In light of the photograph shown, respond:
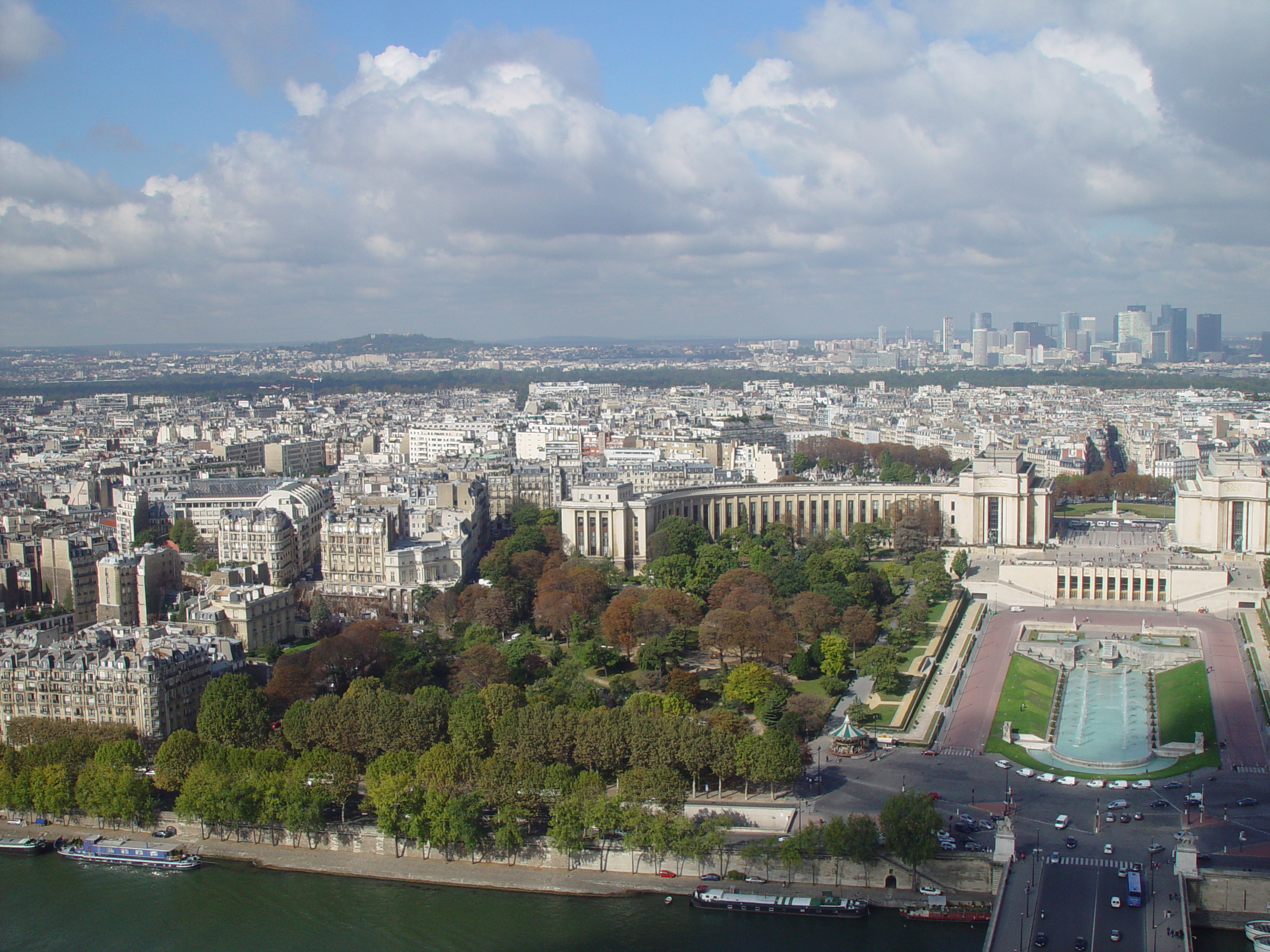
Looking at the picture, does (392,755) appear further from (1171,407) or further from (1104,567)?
(1171,407)

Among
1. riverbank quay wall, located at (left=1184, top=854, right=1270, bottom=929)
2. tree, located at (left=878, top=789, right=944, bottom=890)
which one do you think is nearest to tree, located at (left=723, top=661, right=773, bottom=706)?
tree, located at (left=878, top=789, right=944, bottom=890)

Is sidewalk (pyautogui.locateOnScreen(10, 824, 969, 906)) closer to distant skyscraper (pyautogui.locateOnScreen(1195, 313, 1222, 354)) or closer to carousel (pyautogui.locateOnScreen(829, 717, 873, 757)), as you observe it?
carousel (pyautogui.locateOnScreen(829, 717, 873, 757))

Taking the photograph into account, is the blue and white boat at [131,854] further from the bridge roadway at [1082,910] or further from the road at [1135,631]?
the road at [1135,631]

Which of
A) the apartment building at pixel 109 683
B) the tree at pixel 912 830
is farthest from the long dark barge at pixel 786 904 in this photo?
the apartment building at pixel 109 683

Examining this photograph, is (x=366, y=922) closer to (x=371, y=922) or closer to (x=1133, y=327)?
(x=371, y=922)

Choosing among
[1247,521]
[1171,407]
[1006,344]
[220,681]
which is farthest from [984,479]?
[1006,344]

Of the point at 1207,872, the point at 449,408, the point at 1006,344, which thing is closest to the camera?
the point at 1207,872
